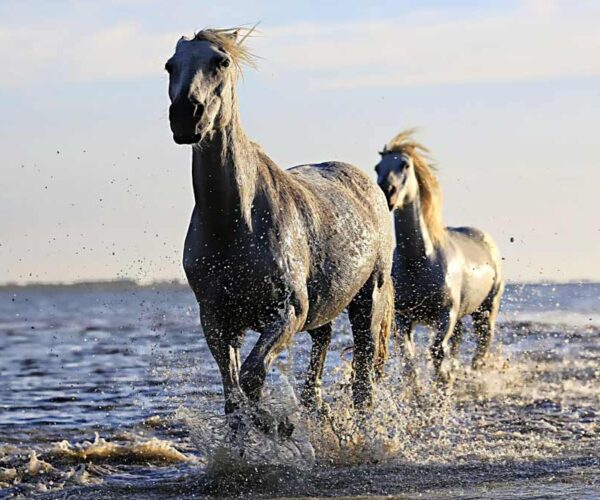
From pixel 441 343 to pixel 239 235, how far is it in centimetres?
494

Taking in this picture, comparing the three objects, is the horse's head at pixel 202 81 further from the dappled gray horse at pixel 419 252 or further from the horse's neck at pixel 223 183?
the dappled gray horse at pixel 419 252

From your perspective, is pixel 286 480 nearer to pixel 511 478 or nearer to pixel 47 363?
pixel 511 478

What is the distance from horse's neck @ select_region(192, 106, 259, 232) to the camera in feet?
19.6

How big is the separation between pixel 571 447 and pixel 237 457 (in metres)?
2.28

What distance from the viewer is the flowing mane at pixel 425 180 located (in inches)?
440

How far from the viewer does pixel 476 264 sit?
1238cm

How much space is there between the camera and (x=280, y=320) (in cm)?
606

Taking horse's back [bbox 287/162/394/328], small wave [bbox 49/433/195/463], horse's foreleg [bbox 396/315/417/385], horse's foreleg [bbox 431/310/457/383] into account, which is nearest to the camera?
horse's back [bbox 287/162/394/328]

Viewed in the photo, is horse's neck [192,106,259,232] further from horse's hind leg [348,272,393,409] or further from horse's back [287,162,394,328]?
horse's hind leg [348,272,393,409]

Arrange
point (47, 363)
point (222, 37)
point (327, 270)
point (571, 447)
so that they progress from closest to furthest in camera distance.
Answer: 1. point (222, 37)
2. point (327, 270)
3. point (571, 447)
4. point (47, 363)

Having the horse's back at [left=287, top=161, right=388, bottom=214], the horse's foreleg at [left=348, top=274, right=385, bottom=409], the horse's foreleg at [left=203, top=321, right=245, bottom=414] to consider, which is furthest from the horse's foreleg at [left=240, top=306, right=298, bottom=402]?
the horse's foreleg at [left=348, top=274, right=385, bottom=409]

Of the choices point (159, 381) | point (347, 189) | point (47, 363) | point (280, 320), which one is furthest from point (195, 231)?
point (47, 363)

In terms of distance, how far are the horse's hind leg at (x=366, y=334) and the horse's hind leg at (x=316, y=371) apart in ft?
0.73

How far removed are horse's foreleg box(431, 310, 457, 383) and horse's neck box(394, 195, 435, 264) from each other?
0.56 meters
